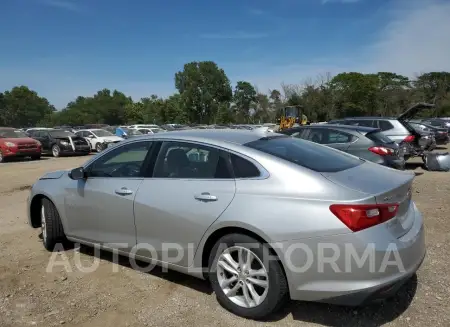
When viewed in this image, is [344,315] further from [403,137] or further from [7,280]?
[403,137]

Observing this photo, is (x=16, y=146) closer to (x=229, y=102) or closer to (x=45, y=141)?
(x=45, y=141)

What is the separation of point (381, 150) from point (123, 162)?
5947 millimetres

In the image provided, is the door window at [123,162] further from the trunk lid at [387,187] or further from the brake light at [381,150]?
the brake light at [381,150]

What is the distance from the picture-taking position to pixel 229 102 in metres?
87.9

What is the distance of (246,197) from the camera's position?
3.12 metres

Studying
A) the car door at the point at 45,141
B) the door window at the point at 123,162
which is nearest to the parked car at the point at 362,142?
the door window at the point at 123,162

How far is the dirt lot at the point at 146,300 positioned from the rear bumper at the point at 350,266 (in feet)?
1.48

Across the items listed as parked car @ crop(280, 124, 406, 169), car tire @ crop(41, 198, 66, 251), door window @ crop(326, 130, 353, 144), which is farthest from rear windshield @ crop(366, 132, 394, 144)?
car tire @ crop(41, 198, 66, 251)

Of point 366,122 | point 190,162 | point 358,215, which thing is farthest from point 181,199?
point 366,122

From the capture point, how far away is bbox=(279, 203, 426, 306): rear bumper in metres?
2.73

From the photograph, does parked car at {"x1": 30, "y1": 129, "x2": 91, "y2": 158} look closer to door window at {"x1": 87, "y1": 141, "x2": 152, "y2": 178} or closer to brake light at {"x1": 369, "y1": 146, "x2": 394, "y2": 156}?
brake light at {"x1": 369, "y1": 146, "x2": 394, "y2": 156}

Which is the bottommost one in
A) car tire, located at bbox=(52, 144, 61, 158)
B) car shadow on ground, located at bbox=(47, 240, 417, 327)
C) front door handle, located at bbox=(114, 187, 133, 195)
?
car tire, located at bbox=(52, 144, 61, 158)

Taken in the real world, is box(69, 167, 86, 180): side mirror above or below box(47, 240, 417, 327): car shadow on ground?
above

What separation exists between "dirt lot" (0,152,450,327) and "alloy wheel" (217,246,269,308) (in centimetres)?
18
